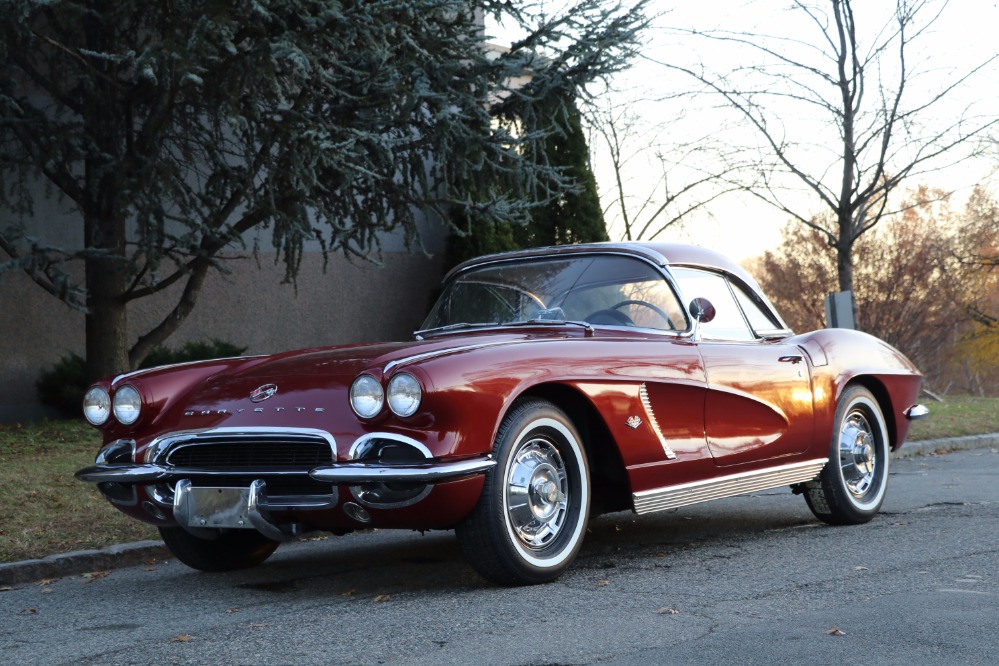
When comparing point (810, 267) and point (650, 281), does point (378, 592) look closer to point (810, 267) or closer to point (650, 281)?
point (650, 281)

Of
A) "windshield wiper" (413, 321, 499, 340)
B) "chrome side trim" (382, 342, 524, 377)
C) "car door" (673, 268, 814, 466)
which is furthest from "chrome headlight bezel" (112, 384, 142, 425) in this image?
"car door" (673, 268, 814, 466)

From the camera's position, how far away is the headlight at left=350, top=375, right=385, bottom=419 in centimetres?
447

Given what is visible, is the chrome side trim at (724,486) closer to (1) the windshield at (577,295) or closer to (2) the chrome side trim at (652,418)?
(2) the chrome side trim at (652,418)

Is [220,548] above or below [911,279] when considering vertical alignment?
below

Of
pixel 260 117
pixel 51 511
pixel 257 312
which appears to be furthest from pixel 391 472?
pixel 257 312

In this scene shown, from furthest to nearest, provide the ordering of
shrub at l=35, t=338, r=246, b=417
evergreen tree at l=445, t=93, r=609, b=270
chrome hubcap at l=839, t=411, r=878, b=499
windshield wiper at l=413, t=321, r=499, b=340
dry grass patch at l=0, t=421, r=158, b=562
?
1. evergreen tree at l=445, t=93, r=609, b=270
2. shrub at l=35, t=338, r=246, b=417
3. chrome hubcap at l=839, t=411, r=878, b=499
4. dry grass patch at l=0, t=421, r=158, b=562
5. windshield wiper at l=413, t=321, r=499, b=340

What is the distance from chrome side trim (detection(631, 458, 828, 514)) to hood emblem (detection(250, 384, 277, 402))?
5.52 ft

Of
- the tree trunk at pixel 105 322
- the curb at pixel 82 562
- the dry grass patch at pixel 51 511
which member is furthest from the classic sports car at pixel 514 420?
the tree trunk at pixel 105 322

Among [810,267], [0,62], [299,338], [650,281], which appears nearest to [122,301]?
[0,62]

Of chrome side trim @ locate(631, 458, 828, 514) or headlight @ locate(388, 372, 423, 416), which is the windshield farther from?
headlight @ locate(388, 372, 423, 416)

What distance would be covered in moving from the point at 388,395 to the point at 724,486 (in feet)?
6.91

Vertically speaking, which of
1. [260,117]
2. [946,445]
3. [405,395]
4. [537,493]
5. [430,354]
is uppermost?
[260,117]

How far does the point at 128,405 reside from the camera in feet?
17.1

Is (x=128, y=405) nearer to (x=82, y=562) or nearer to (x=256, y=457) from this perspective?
(x=256, y=457)
